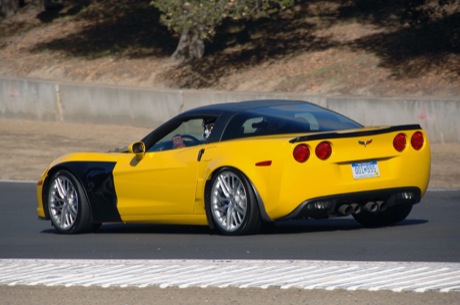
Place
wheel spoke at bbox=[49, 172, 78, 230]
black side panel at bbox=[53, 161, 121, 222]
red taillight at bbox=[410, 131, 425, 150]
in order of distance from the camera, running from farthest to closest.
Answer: wheel spoke at bbox=[49, 172, 78, 230]
black side panel at bbox=[53, 161, 121, 222]
red taillight at bbox=[410, 131, 425, 150]

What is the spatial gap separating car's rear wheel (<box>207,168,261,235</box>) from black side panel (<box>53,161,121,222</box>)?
1373mm

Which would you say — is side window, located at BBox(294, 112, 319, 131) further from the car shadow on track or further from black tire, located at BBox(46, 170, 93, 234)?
black tire, located at BBox(46, 170, 93, 234)

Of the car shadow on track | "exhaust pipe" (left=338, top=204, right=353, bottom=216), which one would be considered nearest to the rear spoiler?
"exhaust pipe" (left=338, top=204, right=353, bottom=216)

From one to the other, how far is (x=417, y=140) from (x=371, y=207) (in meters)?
0.81

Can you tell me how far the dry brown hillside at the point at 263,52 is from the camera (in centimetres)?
2492

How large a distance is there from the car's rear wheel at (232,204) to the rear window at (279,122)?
1.71ft

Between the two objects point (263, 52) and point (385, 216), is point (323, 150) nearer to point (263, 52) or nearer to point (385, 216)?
point (385, 216)

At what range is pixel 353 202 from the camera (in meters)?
10.6

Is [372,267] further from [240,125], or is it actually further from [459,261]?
[240,125]

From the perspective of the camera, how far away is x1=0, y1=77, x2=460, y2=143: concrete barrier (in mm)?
20031

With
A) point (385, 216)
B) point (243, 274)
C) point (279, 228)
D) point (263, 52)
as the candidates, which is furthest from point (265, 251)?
point (263, 52)

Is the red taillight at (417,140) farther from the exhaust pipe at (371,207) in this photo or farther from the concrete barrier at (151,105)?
the concrete barrier at (151,105)

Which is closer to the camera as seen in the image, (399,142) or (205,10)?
(399,142)

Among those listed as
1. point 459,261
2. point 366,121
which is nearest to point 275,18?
point 366,121
